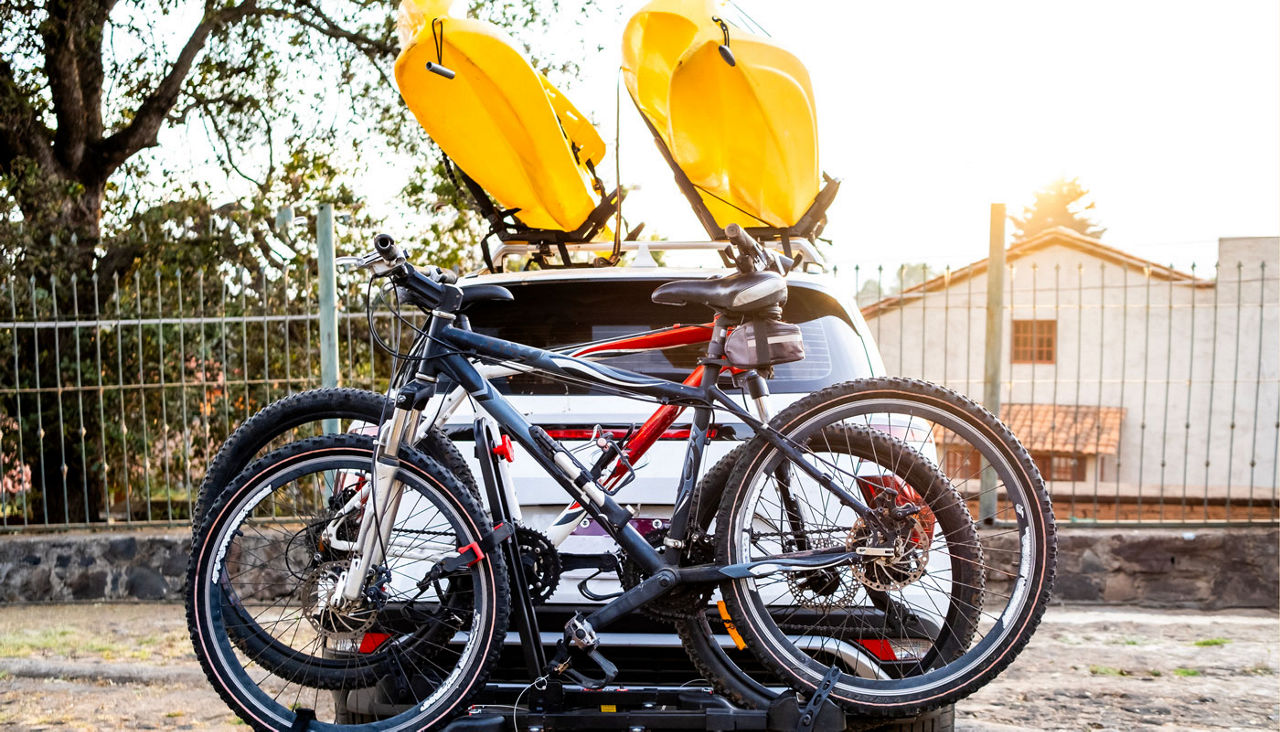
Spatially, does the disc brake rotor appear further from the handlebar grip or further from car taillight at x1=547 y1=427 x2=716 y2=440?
the handlebar grip

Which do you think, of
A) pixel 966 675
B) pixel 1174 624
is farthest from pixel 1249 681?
pixel 966 675

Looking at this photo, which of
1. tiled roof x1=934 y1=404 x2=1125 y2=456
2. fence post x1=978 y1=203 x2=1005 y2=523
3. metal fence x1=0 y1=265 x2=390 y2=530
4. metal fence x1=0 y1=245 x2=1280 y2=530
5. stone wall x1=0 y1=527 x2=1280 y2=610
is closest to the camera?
stone wall x1=0 y1=527 x2=1280 y2=610

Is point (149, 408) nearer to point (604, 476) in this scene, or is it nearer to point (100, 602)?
point (100, 602)

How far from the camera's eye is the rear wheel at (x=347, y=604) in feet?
8.74

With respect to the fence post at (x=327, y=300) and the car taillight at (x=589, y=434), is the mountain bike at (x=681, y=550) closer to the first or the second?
the car taillight at (x=589, y=434)

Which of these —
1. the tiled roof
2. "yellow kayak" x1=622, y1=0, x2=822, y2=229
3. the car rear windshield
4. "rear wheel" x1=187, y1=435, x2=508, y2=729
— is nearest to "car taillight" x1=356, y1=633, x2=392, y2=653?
"rear wheel" x1=187, y1=435, x2=508, y2=729

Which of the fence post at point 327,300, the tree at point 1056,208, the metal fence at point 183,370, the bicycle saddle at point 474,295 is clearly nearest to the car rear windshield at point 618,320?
the bicycle saddle at point 474,295

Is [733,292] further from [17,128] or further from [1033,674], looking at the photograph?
[17,128]

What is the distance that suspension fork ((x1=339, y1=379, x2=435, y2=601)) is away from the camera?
2.73 metres

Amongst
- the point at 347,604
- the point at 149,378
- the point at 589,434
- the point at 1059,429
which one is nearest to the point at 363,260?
the point at 589,434

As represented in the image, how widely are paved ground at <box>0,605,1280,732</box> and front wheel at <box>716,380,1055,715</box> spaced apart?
75.6 inches

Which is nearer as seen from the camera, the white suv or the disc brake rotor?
the disc brake rotor

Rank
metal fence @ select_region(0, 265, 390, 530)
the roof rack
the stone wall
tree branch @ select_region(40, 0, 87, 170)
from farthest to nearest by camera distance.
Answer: tree branch @ select_region(40, 0, 87, 170) → metal fence @ select_region(0, 265, 390, 530) → the stone wall → the roof rack

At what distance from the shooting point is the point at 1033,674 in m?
5.39
